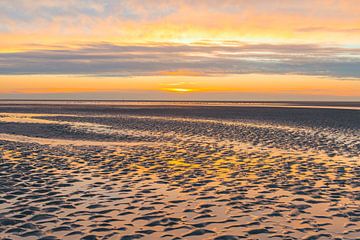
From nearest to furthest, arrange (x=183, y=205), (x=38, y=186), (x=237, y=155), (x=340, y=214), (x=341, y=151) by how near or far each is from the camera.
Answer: (x=340, y=214), (x=183, y=205), (x=38, y=186), (x=237, y=155), (x=341, y=151)

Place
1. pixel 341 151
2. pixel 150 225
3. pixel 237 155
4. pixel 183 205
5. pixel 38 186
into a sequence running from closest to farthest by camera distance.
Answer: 1. pixel 150 225
2. pixel 183 205
3. pixel 38 186
4. pixel 237 155
5. pixel 341 151

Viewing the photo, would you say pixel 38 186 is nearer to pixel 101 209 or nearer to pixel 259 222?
pixel 101 209

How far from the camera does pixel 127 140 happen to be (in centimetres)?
3306

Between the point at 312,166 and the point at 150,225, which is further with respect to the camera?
the point at 312,166

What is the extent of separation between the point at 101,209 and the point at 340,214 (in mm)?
7248

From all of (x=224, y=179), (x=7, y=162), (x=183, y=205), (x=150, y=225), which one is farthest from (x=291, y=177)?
(x=7, y=162)

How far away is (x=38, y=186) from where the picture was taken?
15789 mm

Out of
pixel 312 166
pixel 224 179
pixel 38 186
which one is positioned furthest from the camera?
pixel 312 166

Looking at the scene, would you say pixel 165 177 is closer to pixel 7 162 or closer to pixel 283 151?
pixel 7 162

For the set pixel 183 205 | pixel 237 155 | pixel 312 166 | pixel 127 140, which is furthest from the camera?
pixel 127 140

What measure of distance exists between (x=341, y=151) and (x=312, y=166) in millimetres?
6931

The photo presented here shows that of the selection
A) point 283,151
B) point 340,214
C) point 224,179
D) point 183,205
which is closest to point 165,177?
point 224,179

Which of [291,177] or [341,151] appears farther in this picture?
[341,151]

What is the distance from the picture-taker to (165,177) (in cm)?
1767
